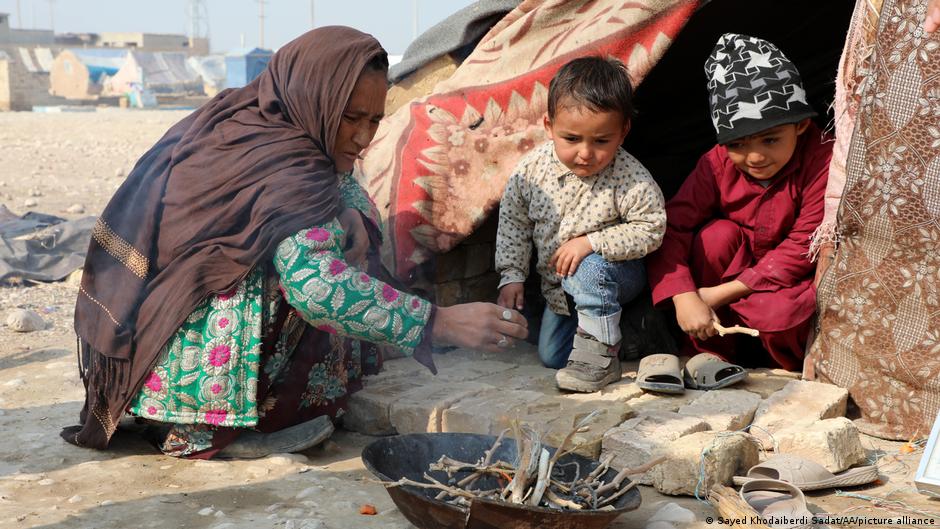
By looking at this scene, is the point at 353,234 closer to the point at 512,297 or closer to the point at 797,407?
the point at 512,297

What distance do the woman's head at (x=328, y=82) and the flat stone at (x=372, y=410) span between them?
904mm

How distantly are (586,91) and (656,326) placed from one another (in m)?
1.11

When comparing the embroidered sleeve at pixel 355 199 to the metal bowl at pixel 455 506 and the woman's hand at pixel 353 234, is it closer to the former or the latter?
the woman's hand at pixel 353 234

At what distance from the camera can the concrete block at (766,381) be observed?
3402 mm

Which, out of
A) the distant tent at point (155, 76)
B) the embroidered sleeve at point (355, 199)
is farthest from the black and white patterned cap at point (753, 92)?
the distant tent at point (155, 76)

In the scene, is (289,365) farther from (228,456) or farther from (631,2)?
(631,2)

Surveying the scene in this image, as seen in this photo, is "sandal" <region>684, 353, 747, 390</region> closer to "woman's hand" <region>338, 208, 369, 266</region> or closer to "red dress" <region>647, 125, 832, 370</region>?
"red dress" <region>647, 125, 832, 370</region>

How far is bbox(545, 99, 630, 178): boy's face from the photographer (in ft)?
11.0

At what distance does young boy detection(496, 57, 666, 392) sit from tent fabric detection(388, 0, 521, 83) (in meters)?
0.99

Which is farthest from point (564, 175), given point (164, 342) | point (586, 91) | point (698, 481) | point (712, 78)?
point (164, 342)

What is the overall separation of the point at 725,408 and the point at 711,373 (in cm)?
31

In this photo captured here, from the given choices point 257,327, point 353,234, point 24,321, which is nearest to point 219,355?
point 257,327

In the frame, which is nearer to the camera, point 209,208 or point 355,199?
point 209,208

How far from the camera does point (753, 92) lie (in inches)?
136
